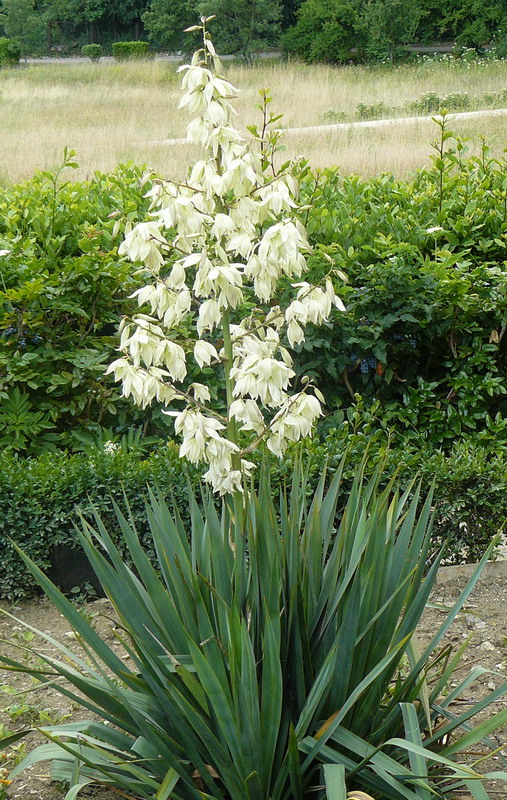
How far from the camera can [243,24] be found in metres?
33.3

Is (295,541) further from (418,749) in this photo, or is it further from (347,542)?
(418,749)

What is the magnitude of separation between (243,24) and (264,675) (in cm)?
3469

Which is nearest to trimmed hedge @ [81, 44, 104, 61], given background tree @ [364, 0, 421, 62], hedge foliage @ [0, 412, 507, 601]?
background tree @ [364, 0, 421, 62]

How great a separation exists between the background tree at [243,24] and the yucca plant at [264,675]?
32.6 meters

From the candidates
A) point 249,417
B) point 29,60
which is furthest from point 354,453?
point 29,60

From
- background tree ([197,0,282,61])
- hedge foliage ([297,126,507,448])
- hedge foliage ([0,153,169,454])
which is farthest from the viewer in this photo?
background tree ([197,0,282,61])

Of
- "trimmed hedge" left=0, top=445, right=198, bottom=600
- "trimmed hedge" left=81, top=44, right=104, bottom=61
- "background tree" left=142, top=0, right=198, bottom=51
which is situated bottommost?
"trimmed hedge" left=0, top=445, right=198, bottom=600

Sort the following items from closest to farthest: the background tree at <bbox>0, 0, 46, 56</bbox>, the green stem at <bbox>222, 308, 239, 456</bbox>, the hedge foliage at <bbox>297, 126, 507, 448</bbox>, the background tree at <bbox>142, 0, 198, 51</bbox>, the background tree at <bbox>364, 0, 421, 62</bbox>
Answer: the green stem at <bbox>222, 308, 239, 456</bbox>, the hedge foliage at <bbox>297, 126, 507, 448</bbox>, the background tree at <bbox>364, 0, 421, 62</bbox>, the background tree at <bbox>142, 0, 198, 51</bbox>, the background tree at <bbox>0, 0, 46, 56</bbox>

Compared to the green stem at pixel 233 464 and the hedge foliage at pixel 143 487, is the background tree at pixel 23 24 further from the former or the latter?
the green stem at pixel 233 464

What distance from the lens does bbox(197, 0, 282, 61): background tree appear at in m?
32.5

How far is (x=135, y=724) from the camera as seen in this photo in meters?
2.31

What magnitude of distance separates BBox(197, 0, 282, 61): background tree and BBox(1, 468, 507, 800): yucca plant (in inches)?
1283

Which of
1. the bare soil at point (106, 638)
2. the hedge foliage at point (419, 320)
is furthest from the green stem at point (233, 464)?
the hedge foliage at point (419, 320)

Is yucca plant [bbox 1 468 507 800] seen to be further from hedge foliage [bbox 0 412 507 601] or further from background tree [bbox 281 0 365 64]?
background tree [bbox 281 0 365 64]
